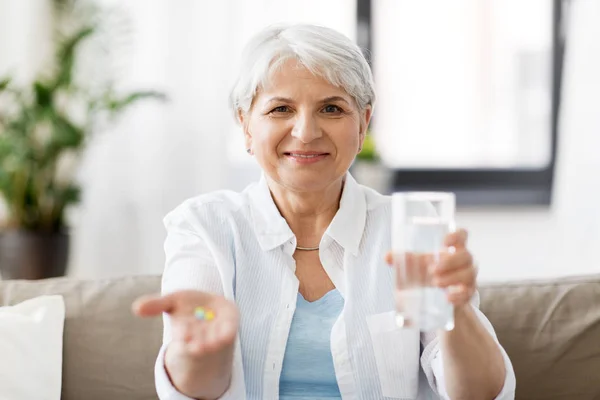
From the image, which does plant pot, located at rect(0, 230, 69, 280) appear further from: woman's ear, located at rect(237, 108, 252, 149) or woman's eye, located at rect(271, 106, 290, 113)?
woman's eye, located at rect(271, 106, 290, 113)

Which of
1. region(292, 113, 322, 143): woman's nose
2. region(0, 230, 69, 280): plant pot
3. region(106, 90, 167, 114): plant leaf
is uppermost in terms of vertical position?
region(106, 90, 167, 114): plant leaf

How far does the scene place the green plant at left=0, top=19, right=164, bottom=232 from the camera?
3242 millimetres

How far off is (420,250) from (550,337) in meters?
0.76

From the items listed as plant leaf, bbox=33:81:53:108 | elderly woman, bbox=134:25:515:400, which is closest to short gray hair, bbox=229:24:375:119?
elderly woman, bbox=134:25:515:400

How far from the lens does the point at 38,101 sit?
3.27 m

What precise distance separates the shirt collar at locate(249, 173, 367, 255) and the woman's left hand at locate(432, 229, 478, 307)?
554 mm

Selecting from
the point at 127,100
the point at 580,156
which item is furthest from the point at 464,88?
the point at 127,100

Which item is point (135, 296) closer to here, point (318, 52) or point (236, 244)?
point (236, 244)

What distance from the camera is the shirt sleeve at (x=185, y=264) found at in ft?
4.66

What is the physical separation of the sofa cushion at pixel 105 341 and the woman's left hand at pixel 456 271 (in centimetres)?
79

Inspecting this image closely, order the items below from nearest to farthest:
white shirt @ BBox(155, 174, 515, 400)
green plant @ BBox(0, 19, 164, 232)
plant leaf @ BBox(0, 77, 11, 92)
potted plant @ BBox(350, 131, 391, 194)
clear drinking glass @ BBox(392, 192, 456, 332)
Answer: clear drinking glass @ BBox(392, 192, 456, 332) → white shirt @ BBox(155, 174, 515, 400) → plant leaf @ BBox(0, 77, 11, 92) → green plant @ BBox(0, 19, 164, 232) → potted plant @ BBox(350, 131, 391, 194)

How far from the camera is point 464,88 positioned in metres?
3.97

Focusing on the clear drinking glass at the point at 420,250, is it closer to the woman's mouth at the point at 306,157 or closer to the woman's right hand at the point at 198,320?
Result: the woman's right hand at the point at 198,320

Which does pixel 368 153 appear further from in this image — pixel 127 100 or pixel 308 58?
pixel 308 58
